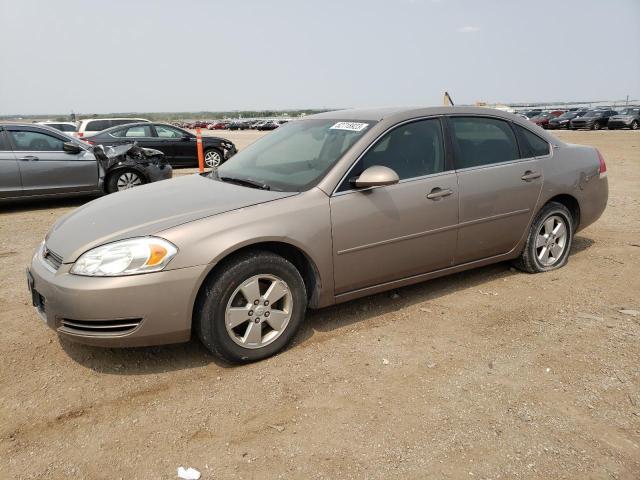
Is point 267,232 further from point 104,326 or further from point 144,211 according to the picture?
point 104,326

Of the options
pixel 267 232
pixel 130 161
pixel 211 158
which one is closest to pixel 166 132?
pixel 211 158

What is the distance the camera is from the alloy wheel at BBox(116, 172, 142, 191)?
29.8 feet

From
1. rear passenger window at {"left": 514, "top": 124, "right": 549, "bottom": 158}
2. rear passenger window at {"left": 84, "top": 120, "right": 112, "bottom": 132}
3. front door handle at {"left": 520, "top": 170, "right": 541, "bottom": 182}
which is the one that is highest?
rear passenger window at {"left": 84, "top": 120, "right": 112, "bottom": 132}

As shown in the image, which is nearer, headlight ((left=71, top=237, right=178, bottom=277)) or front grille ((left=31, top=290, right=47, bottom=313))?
headlight ((left=71, top=237, right=178, bottom=277))

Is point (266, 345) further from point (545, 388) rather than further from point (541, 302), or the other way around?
point (541, 302)

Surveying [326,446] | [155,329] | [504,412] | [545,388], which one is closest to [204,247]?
[155,329]

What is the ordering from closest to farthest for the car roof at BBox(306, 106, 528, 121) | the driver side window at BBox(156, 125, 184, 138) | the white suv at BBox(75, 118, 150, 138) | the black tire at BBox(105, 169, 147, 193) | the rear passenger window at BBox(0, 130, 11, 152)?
1. the car roof at BBox(306, 106, 528, 121)
2. the rear passenger window at BBox(0, 130, 11, 152)
3. the black tire at BBox(105, 169, 147, 193)
4. the driver side window at BBox(156, 125, 184, 138)
5. the white suv at BBox(75, 118, 150, 138)

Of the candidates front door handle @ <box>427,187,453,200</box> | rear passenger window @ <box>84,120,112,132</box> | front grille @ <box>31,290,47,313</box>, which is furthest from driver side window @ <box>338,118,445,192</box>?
rear passenger window @ <box>84,120,112,132</box>

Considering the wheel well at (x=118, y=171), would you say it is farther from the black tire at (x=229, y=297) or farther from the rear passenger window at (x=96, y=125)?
the rear passenger window at (x=96, y=125)

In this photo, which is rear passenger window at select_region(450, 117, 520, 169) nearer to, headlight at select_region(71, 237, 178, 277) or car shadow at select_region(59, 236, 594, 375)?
car shadow at select_region(59, 236, 594, 375)

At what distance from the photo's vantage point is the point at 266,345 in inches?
130

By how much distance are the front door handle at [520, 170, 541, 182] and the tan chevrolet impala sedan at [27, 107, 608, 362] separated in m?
0.04

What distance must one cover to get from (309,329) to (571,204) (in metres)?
2.90

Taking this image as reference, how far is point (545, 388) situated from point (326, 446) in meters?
1.35
